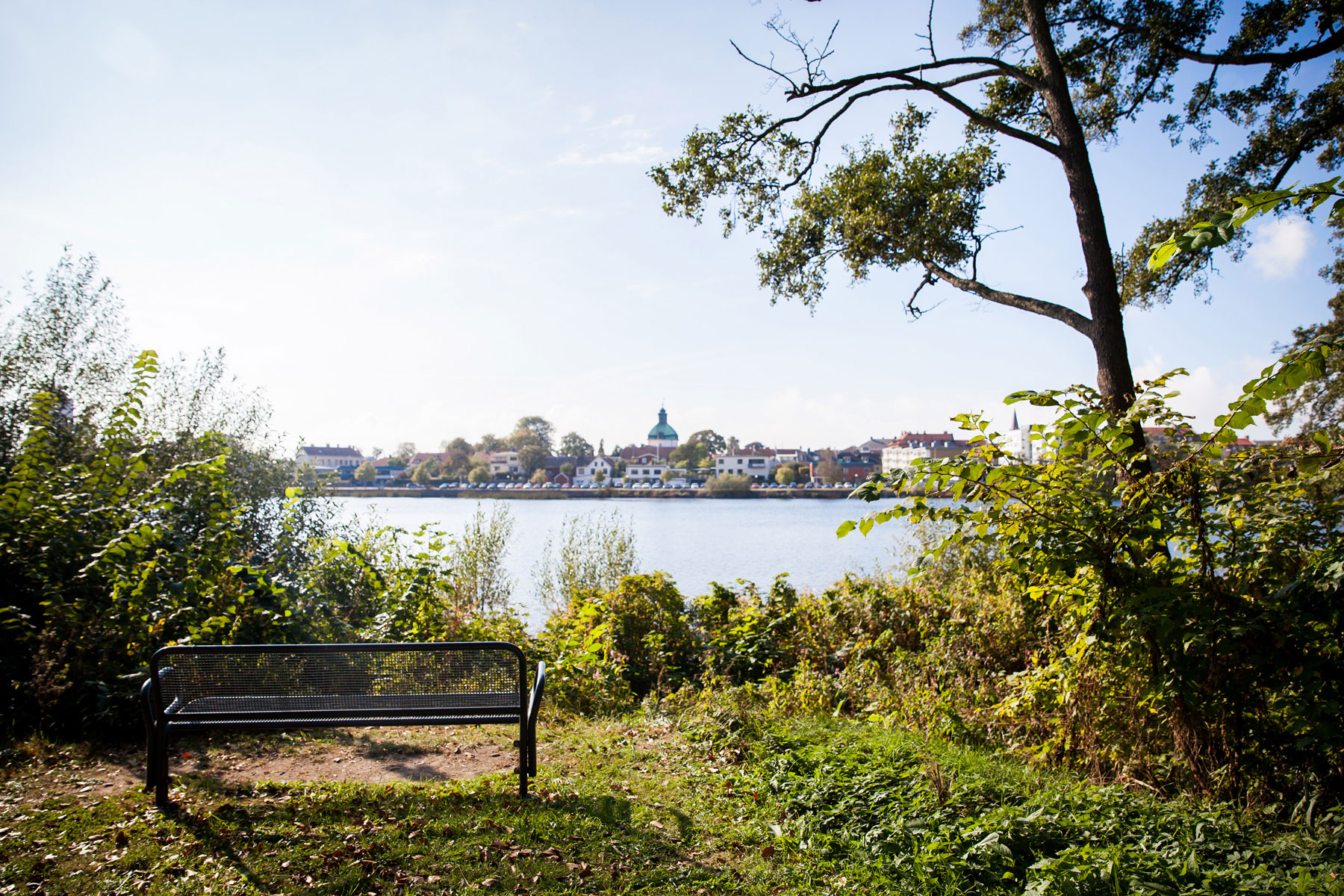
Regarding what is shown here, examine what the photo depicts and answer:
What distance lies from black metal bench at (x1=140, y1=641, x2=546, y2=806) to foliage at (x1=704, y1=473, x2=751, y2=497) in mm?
58031

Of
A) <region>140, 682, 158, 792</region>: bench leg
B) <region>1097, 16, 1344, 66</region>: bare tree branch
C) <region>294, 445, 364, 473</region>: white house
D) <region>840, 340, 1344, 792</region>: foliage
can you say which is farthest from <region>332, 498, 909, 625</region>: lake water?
<region>294, 445, 364, 473</region>: white house

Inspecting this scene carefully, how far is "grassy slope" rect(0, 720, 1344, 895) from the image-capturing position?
264 cm

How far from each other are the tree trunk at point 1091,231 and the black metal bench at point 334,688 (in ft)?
15.4

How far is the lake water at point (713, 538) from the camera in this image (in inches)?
528

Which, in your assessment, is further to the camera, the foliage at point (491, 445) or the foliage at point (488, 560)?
the foliage at point (491, 445)

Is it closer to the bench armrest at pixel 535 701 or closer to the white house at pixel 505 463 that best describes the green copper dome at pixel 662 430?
the white house at pixel 505 463

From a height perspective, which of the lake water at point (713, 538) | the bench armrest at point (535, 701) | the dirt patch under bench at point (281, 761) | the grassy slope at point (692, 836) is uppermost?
the bench armrest at point (535, 701)

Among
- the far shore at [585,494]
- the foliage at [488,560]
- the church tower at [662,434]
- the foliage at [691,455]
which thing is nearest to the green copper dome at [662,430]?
the church tower at [662,434]

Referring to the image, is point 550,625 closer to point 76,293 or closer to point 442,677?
point 442,677

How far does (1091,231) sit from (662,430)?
129 meters

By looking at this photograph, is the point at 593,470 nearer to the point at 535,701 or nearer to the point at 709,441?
the point at 709,441

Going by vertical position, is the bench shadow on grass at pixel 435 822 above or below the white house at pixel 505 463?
below

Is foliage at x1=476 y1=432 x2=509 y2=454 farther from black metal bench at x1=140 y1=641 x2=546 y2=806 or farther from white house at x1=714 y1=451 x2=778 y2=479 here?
black metal bench at x1=140 y1=641 x2=546 y2=806

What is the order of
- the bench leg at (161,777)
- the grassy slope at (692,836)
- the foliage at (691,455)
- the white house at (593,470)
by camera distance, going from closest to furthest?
the grassy slope at (692,836)
the bench leg at (161,777)
the white house at (593,470)
the foliage at (691,455)
